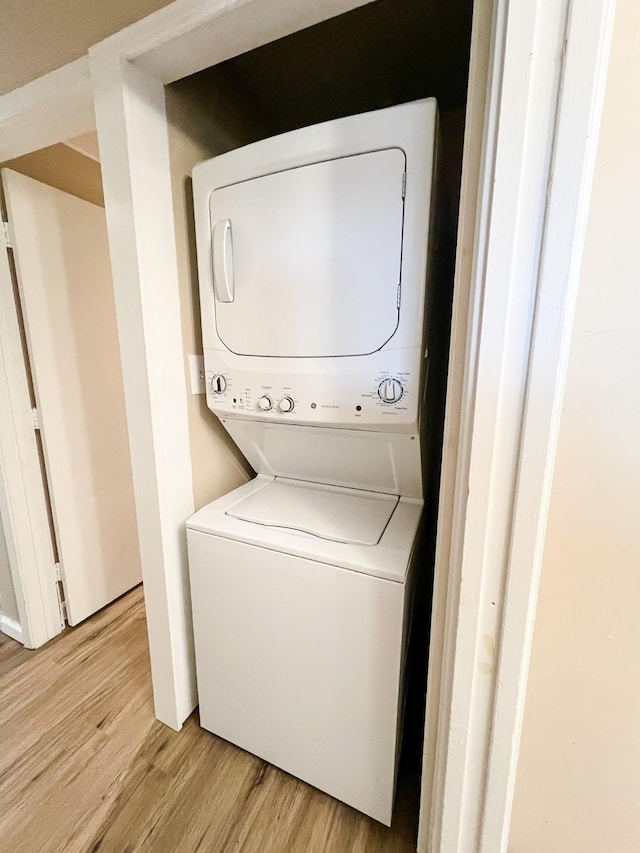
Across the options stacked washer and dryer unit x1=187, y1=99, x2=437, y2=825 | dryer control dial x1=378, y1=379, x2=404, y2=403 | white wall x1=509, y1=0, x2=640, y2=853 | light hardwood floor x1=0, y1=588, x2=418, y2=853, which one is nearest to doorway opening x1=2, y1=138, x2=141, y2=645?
light hardwood floor x1=0, y1=588, x2=418, y2=853

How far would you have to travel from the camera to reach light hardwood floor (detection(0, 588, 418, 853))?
1.06 meters

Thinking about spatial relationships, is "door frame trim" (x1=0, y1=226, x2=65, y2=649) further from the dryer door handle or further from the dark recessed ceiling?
the dark recessed ceiling

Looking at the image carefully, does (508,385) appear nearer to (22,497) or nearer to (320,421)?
(320,421)

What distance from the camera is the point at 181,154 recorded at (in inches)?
45.6

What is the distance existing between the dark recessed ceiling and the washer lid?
1.49m

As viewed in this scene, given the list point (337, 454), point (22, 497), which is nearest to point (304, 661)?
point (337, 454)

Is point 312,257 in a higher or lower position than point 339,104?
lower

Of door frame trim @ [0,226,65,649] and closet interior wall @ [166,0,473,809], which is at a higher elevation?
closet interior wall @ [166,0,473,809]

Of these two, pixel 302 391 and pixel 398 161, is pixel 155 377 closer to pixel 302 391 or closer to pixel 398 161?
pixel 302 391

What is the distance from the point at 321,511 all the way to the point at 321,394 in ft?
1.32

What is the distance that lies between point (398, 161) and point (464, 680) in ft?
3.84

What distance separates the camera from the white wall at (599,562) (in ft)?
1.96

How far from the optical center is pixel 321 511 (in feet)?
3.90

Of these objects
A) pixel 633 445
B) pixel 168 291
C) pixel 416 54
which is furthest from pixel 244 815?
pixel 416 54
